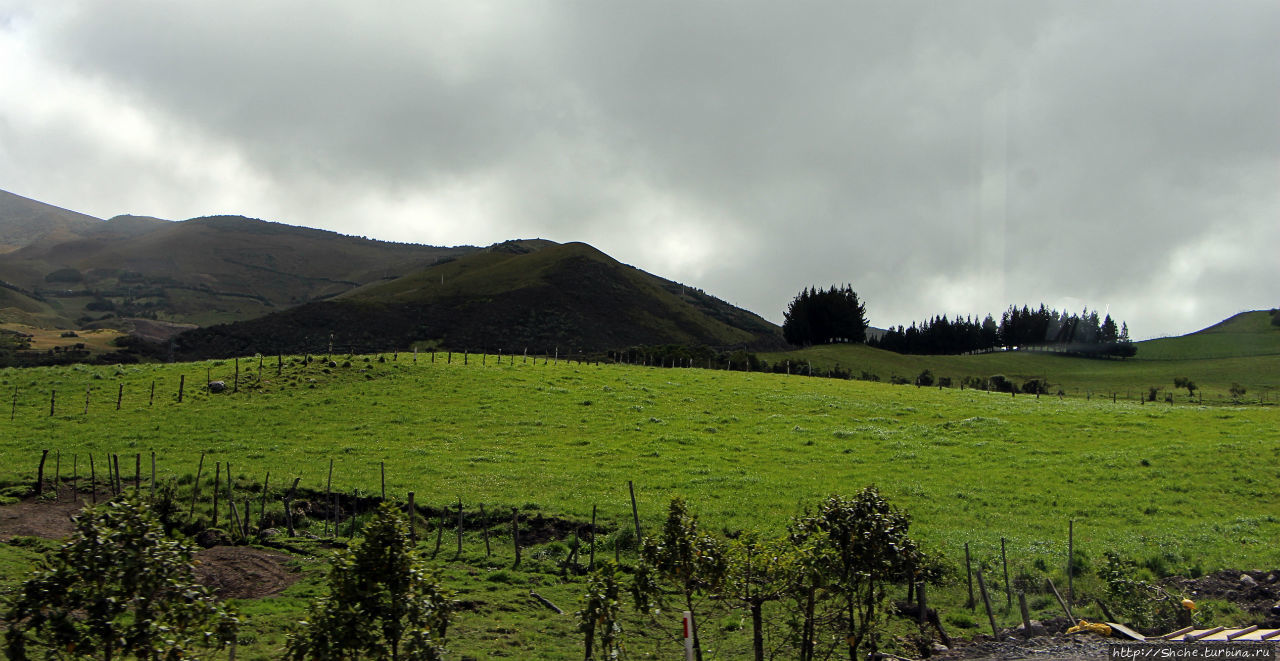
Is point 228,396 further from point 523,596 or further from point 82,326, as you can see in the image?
point 82,326

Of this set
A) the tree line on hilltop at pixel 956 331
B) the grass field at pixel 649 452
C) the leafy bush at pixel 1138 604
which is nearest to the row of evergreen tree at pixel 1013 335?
the tree line on hilltop at pixel 956 331

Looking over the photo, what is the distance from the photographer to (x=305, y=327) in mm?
139375

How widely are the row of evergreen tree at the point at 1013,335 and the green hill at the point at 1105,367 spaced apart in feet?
52.0

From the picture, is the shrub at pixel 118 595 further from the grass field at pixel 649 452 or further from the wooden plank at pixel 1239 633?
the wooden plank at pixel 1239 633

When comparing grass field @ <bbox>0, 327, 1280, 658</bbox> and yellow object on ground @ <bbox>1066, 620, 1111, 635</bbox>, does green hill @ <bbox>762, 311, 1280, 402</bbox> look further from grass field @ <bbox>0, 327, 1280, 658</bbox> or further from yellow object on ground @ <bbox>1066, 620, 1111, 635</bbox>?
yellow object on ground @ <bbox>1066, 620, 1111, 635</bbox>

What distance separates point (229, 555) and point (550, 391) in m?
32.2

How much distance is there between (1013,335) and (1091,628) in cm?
16245

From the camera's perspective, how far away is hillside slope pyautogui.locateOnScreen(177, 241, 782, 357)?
432 ft

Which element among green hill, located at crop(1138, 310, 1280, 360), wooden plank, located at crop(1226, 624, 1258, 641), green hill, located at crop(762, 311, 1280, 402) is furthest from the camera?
green hill, located at crop(1138, 310, 1280, 360)

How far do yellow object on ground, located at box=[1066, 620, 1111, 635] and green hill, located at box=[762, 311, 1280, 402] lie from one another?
245 ft

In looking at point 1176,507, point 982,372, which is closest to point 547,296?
→ point 982,372

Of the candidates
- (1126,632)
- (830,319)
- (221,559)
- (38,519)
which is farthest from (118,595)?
(830,319)

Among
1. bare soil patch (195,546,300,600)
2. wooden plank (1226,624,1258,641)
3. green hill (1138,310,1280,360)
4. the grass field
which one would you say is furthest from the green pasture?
green hill (1138,310,1280,360)

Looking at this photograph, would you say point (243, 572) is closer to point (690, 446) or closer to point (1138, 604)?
point (1138, 604)
